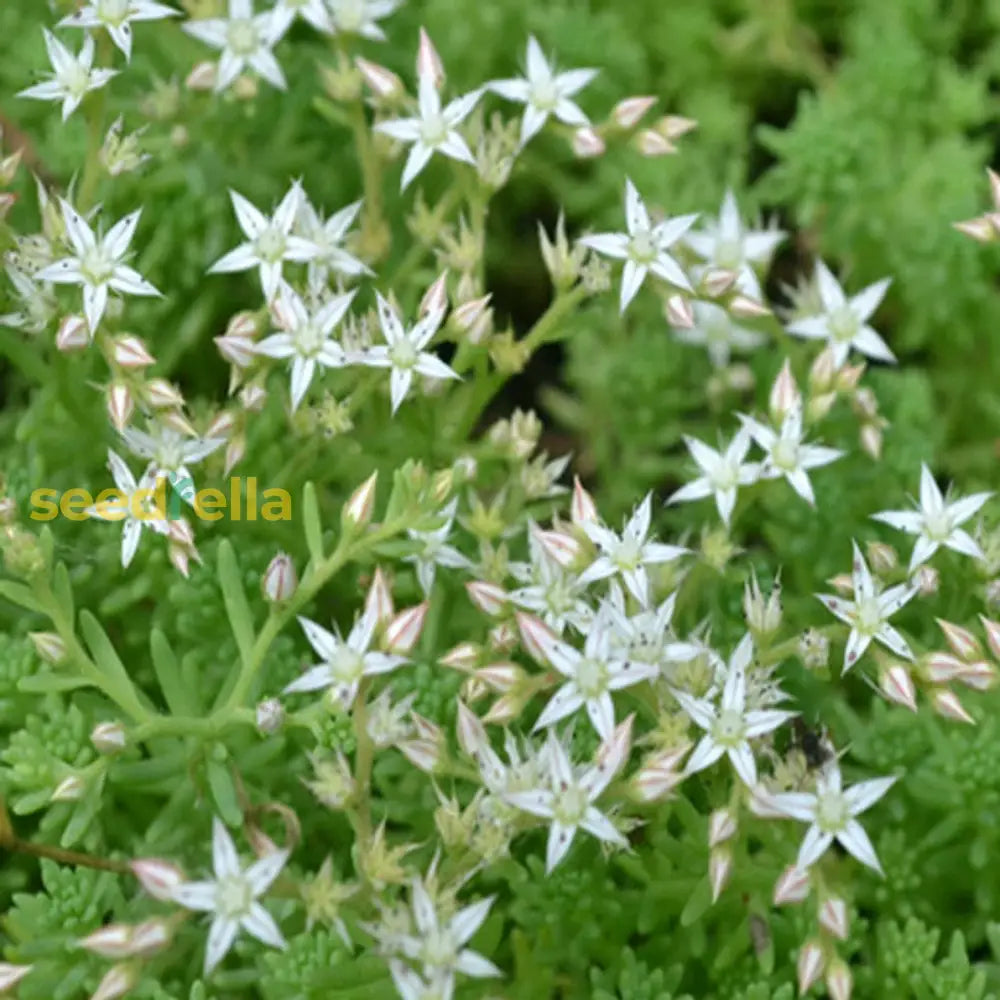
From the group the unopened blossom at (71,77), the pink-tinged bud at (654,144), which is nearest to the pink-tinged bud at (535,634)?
the pink-tinged bud at (654,144)

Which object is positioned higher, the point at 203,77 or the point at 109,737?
the point at 203,77

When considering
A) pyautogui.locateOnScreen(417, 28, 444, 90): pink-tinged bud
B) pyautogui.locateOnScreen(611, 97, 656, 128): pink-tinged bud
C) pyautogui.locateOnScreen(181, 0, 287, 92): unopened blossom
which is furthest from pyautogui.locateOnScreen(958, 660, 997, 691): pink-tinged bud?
pyautogui.locateOnScreen(181, 0, 287, 92): unopened blossom

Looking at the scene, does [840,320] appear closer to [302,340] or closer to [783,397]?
[783,397]

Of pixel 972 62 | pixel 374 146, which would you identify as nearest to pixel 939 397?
pixel 972 62

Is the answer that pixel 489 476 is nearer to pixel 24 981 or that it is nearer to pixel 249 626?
pixel 249 626

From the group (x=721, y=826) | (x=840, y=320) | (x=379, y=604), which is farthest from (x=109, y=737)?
(x=840, y=320)

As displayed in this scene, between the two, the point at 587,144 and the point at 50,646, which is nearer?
the point at 50,646

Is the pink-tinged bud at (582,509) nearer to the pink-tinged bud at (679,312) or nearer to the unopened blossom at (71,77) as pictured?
the pink-tinged bud at (679,312)
